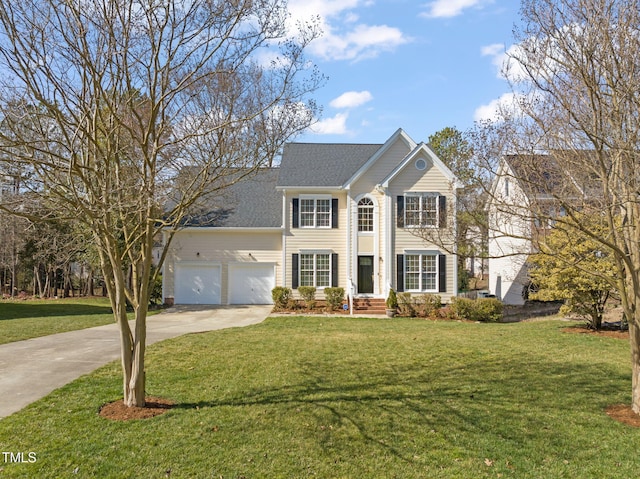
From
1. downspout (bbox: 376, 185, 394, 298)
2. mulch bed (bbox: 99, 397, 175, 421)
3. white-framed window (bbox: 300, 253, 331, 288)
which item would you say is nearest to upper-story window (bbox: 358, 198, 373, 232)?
downspout (bbox: 376, 185, 394, 298)

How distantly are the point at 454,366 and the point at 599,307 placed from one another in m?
8.02

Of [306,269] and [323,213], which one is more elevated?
[323,213]

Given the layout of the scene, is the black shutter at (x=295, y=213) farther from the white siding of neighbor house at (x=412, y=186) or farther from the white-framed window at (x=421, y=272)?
the white-framed window at (x=421, y=272)

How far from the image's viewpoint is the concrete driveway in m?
7.46

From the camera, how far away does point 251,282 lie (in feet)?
74.7

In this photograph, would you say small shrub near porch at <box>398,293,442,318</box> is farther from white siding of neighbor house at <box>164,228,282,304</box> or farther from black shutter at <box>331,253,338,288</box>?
white siding of neighbor house at <box>164,228,282,304</box>

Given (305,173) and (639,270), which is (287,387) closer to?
(639,270)

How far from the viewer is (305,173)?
22.8 metres

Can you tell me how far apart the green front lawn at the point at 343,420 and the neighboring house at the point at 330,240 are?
10497mm

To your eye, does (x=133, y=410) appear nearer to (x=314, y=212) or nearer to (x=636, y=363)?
(x=636, y=363)

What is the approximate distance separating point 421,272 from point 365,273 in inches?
98.3

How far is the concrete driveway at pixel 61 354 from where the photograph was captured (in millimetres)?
7457

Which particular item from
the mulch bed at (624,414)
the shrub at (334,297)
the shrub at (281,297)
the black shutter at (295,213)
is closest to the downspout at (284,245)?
the black shutter at (295,213)

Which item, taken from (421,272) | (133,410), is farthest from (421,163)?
(133,410)
